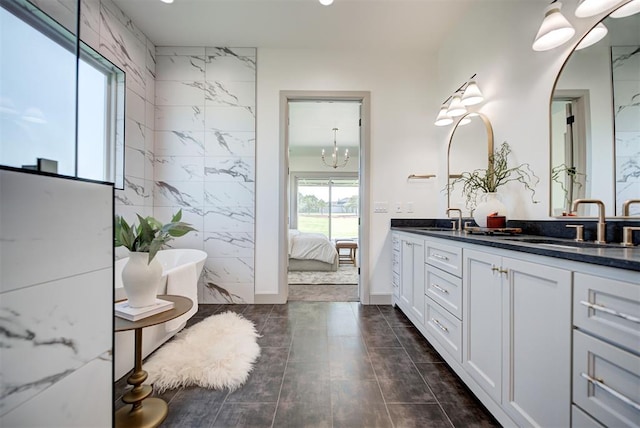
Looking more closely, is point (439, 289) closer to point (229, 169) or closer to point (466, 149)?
point (466, 149)

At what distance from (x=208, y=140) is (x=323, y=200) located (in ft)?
15.4

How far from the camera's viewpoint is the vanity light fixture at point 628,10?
1161mm

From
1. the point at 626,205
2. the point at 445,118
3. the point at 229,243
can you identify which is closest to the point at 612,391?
the point at 626,205

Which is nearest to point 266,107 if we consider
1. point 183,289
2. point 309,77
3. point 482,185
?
point 309,77

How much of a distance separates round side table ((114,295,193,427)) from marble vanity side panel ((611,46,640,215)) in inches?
90.0

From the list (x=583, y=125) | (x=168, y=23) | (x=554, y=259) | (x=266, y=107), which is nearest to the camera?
(x=554, y=259)

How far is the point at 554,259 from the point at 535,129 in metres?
1.25

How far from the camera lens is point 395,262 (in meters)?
2.77

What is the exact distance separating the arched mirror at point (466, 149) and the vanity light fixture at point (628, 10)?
3.10 feet

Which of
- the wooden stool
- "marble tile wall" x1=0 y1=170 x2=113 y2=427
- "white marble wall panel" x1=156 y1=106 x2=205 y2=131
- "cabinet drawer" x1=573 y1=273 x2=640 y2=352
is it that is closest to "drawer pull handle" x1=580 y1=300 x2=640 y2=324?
"cabinet drawer" x1=573 y1=273 x2=640 y2=352

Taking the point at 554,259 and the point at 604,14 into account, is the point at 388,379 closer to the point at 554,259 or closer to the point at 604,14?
the point at 554,259

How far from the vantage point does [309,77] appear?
116 inches

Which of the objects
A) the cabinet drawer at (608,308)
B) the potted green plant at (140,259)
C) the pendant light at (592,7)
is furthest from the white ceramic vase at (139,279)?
the pendant light at (592,7)

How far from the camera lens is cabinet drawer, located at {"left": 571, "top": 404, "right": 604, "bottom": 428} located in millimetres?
773
